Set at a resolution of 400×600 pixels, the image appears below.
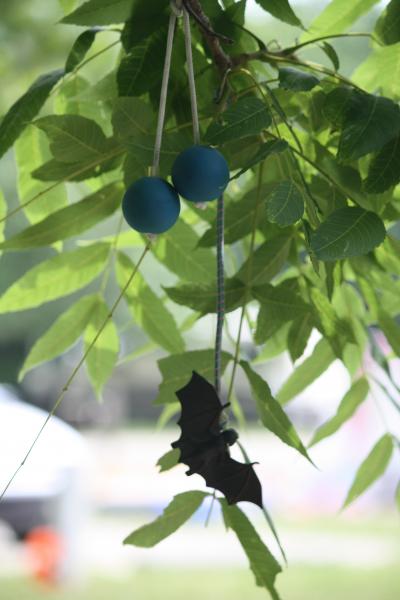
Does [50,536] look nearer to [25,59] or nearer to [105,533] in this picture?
[105,533]

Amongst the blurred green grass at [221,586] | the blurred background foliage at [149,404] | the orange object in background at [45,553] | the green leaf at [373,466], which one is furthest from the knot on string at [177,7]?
the orange object in background at [45,553]

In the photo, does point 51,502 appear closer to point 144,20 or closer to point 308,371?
point 308,371

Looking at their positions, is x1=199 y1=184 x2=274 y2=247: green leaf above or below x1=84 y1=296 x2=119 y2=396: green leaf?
above

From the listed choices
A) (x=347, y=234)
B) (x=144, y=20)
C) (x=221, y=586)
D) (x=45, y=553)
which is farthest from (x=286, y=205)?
(x=45, y=553)

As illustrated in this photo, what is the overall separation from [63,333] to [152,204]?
29cm

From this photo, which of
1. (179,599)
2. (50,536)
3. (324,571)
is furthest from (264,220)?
(50,536)

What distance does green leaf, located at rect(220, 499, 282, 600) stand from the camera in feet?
1.34

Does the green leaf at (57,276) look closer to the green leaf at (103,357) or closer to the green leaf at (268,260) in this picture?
the green leaf at (103,357)

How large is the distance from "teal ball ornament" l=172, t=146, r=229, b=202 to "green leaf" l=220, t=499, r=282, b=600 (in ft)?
0.49

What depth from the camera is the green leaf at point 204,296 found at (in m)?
0.47

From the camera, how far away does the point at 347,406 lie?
2.02 ft

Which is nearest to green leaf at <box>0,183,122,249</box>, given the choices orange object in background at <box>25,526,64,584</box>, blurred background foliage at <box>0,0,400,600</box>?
blurred background foliage at <box>0,0,400,600</box>

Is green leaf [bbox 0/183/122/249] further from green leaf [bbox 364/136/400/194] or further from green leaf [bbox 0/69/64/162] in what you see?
green leaf [bbox 364/136/400/194]

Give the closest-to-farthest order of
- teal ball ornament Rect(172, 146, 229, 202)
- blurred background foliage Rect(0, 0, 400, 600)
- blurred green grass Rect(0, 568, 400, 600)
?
teal ball ornament Rect(172, 146, 229, 202), blurred background foliage Rect(0, 0, 400, 600), blurred green grass Rect(0, 568, 400, 600)
